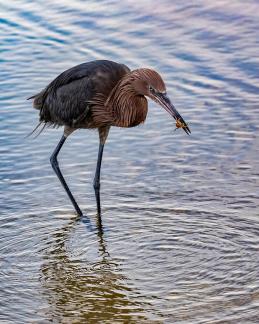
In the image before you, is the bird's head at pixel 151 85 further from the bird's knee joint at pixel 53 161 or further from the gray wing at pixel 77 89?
the bird's knee joint at pixel 53 161

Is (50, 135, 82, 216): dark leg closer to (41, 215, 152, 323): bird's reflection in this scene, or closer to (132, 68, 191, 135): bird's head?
(41, 215, 152, 323): bird's reflection

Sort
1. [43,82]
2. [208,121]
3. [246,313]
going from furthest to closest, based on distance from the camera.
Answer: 1. [43,82]
2. [208,121]
3. [246,313]

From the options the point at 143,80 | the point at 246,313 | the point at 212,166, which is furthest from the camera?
the point at 212,166

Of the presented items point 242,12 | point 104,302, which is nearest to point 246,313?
point 104,302

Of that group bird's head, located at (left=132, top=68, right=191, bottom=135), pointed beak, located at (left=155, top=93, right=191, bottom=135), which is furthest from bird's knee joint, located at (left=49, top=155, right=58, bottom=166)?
pointed beak, located at (left=155, top=93, right=191, bottom=135)

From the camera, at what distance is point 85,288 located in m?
6.79

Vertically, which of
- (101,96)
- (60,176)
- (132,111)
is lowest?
(60,176)

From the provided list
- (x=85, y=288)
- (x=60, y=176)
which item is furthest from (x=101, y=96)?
(x=85, y=288)

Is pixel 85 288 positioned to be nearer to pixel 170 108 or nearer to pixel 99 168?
pixel 170 108

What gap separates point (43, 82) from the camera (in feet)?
36.7

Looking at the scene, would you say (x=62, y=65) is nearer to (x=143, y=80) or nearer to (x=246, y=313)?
(x=143, y=80)

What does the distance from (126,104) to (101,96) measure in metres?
0.26

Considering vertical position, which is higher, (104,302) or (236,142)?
(236,142)

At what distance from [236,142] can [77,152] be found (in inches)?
58.9
